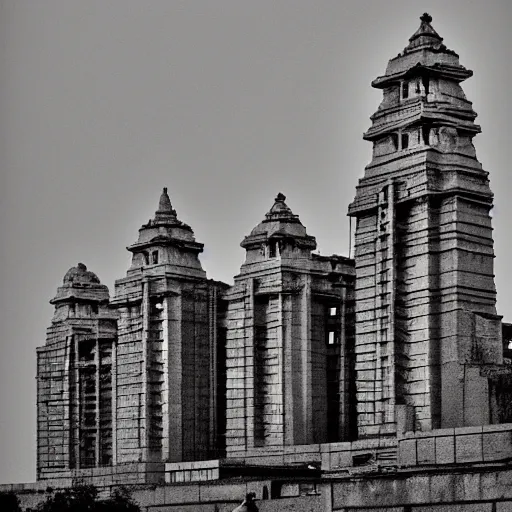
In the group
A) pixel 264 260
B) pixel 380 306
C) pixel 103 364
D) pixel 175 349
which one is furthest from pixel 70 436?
pixel 380 306

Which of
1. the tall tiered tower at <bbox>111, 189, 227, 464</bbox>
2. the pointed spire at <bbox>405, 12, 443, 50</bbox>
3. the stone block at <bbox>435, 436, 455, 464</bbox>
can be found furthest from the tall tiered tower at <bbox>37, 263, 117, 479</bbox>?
the stone block at <bbox>435, 436, 455, 464</bbox>

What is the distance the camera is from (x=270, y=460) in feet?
273

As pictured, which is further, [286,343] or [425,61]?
[286,343]

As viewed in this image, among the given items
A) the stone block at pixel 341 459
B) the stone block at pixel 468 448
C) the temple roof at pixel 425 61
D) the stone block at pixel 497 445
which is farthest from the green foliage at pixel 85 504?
the temple roof at pixel 425 61

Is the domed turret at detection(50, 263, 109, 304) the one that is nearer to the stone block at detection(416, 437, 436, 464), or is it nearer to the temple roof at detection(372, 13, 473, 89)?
the temple roof at detection(372, 13, 473, 89)

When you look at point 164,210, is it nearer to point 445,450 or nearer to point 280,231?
point 280,231

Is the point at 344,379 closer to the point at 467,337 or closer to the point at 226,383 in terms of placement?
the point at 226,383

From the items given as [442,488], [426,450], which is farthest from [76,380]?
[442,488]

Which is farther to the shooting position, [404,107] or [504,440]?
[404,107]

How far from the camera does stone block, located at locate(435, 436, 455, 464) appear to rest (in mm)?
61469

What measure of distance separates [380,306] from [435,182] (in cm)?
A: 576

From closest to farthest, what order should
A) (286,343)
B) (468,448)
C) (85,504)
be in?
(468,448), (85,504), (286,343)

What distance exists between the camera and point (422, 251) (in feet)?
245

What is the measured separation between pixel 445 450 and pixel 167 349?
3069cm
